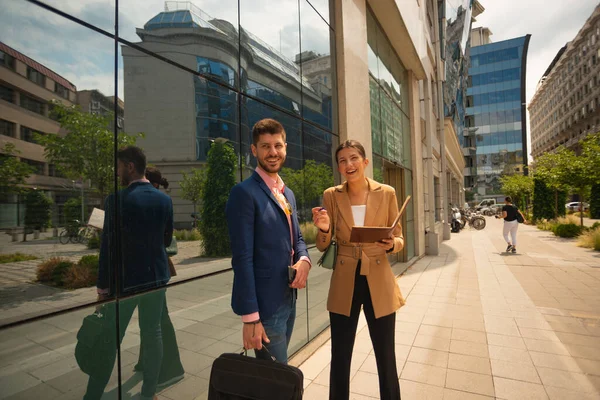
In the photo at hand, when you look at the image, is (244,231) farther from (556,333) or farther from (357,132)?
(556,333)

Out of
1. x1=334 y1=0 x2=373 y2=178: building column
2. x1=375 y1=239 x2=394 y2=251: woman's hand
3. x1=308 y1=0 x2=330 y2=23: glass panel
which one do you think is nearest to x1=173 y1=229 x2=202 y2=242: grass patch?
x1=375 y1=239 x2=394 y2=251: woman's hand

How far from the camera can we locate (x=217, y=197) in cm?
287

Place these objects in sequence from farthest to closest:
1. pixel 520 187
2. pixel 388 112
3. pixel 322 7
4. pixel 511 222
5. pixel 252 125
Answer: pixel 520 187 < pixel 511 222 < pixel 388 112 < pixel 322 7 < pixel 252 125

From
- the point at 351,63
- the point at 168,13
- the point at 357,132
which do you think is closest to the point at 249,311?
the point at 168,13

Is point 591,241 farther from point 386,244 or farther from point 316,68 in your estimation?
point 386,244

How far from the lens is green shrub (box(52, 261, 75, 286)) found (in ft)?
5.57

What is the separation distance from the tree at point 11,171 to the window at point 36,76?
36 cm

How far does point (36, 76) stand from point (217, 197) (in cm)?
149

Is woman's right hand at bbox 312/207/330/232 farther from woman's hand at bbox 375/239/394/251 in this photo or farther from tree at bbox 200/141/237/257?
tree at bbox 200/141/237/257

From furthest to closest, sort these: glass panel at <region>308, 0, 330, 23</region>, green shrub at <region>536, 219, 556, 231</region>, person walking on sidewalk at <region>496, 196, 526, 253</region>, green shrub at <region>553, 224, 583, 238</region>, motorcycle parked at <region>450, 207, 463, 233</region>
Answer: motorcycle parked at <region>450, 207, 463, 233</region>, green shrub at <region>536, 219, 556, 231</region>, green shrub at <region>553, 224, 583, 238</region>, person walking on sidewalk at <region>496, 196, 526, 253</region>, glass panel at <region>308, 0, 330, 23</region>

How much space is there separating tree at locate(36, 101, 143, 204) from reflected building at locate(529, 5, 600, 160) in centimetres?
4352

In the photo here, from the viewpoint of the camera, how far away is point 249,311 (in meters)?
1.74

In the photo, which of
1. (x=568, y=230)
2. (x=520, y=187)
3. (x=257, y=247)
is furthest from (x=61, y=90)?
(x=520, y=187)

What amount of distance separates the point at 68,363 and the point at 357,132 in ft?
16.1
